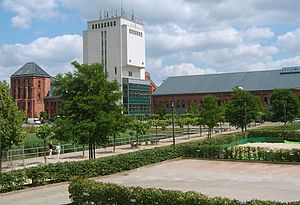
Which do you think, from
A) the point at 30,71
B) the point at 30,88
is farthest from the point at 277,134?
the point at 30,71

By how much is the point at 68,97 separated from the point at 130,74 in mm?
91276

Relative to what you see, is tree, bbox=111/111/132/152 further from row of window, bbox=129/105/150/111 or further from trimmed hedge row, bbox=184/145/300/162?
row of window, bbox=129/105/150/111

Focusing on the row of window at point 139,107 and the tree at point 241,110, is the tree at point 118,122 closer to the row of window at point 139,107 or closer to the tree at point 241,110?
the tree at point 241,110

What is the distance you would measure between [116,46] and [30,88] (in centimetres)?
Answer: 3727

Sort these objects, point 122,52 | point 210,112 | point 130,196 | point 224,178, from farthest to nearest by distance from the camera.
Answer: point 122,52 → point 210,112 → point 224,178 → point 130,196

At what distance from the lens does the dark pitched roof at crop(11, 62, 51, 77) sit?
5370 inches

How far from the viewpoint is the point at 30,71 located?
5399 inches

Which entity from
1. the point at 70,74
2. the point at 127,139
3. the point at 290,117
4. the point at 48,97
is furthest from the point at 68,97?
the point at 48,97

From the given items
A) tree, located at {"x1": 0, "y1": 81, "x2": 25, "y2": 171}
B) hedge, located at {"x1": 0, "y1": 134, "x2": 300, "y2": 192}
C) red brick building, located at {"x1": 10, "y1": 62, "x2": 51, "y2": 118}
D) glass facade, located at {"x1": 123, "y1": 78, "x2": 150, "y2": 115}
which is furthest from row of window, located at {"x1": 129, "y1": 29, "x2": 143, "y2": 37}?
tree, located at {"x1": 0, "y1": 81, "x2": 25, "y2": 171}

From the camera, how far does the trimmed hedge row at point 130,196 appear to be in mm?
13164

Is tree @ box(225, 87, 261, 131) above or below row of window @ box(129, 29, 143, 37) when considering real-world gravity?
below

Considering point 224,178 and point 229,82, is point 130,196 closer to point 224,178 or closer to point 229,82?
point 224,178

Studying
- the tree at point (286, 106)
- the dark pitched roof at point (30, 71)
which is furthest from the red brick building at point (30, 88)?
the tree at point (286, 106)

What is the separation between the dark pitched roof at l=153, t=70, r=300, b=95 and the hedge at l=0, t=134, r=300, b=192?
77.9 meters
